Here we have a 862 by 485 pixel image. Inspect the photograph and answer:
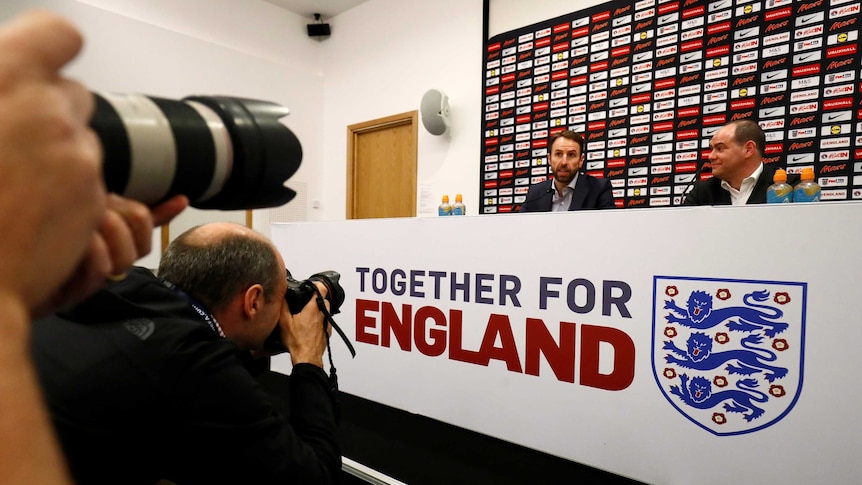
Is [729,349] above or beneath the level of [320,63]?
beneath

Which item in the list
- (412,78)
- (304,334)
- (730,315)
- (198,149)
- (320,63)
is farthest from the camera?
(320,63)

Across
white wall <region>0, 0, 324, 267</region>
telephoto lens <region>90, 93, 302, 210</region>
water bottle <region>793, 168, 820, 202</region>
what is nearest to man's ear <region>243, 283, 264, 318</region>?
telephoto lens <region>90, 93, 302, 210</region>

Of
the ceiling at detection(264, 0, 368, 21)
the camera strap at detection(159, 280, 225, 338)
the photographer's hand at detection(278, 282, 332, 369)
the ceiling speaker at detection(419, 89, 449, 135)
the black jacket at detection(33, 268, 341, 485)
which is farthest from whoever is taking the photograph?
the ceiling at detection(264, 0, 368, 21)

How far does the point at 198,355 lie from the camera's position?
679 millimetres

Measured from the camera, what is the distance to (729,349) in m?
1.11

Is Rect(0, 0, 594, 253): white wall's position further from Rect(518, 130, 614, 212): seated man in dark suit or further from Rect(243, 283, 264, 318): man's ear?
Rect(243, 283, 264, 318): man's ear

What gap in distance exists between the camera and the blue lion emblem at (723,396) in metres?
1.09

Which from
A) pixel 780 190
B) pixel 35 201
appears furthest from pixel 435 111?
pixel 35 201

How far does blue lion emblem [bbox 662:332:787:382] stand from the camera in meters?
1.07

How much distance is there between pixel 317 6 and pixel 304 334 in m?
4.43

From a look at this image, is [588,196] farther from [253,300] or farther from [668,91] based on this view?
[253,300]

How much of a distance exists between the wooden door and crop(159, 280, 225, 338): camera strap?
3.30 metres

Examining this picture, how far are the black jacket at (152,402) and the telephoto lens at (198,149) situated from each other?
0.34 meters

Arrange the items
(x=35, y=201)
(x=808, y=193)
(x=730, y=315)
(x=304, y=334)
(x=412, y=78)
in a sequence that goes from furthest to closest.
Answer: (x=412, y=78) → (x=808, y=193) → (x=730, y=315) → (x=304, y=334) → (x=35, y=201)
